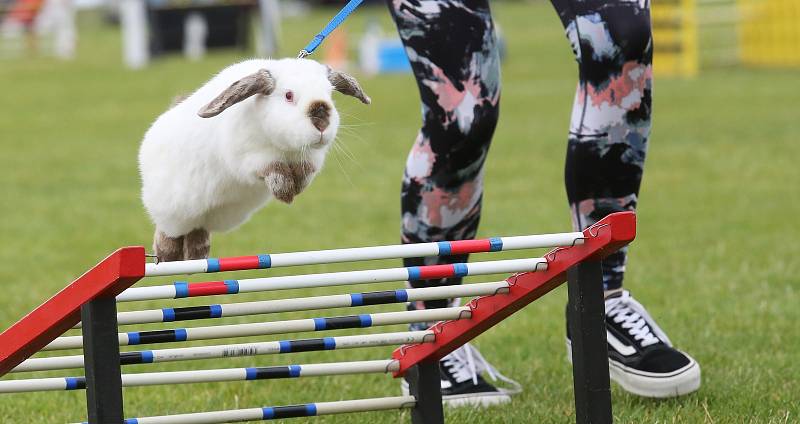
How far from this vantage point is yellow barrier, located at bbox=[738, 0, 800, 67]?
593 inches

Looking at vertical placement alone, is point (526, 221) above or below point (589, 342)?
above

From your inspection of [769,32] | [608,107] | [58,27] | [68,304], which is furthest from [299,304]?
[58,27]

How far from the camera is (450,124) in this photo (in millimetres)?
2971

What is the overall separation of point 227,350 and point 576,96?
3.57 ft

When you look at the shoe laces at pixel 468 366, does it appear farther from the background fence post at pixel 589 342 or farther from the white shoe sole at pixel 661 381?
the background fence post at pixel 589 342

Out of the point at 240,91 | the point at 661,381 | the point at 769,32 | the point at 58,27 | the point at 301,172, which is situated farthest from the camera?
the point at 58,27

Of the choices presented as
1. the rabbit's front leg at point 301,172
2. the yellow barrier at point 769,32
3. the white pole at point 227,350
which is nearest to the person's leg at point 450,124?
the white pole at point 227,350

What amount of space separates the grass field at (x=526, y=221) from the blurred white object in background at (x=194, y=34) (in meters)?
4.89

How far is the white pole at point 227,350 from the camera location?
236 cm

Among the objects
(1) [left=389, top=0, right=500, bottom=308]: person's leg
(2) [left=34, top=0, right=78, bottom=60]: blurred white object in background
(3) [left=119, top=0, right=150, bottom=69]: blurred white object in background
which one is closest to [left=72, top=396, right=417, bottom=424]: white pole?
(1) [left=389, top=0, right=500, bottom=308]: person's leg

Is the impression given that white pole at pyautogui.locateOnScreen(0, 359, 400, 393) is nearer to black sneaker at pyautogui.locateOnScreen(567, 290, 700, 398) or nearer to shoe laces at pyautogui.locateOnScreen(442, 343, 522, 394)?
shoe laces at pyautogui.locateOnScreen(442, 343, 522, 394)

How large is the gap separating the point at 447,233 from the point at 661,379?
24.8 inches

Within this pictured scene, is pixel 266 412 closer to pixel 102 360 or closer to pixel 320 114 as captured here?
pixel 102 360

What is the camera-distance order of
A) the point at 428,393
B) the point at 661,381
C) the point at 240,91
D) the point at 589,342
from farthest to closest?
the point at 661,381 → the point at 428,393 → the point at 589,342 → the point at 240,91
